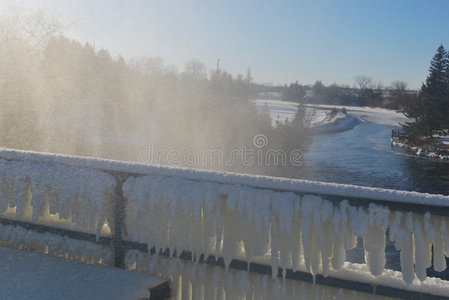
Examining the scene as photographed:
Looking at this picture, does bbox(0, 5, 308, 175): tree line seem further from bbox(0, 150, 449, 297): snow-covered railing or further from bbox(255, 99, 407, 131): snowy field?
bbox(0, 150, 449, 297): snow-covered railing

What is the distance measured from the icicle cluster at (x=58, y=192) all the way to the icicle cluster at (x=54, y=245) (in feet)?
0.38

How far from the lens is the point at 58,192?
294 cm

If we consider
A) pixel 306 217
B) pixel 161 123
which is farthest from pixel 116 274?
pixel 161 123

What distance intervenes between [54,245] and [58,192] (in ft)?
1.38

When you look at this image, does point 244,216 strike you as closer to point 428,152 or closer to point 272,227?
point 272,227

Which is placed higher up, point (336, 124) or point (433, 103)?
point (433, 103)

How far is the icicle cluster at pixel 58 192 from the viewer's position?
2867mm

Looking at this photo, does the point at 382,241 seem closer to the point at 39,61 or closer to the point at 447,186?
the point at 447,186

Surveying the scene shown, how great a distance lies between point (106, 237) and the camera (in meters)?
2.92

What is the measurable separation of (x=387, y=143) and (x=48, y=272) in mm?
39128

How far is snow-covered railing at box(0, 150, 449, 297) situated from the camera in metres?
2.24

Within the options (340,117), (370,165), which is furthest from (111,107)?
(340,117)

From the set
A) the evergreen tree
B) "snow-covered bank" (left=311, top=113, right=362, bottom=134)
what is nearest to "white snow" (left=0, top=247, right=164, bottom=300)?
the evergreen tree

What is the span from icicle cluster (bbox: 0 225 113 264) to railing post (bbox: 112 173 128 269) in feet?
→ 0.20
